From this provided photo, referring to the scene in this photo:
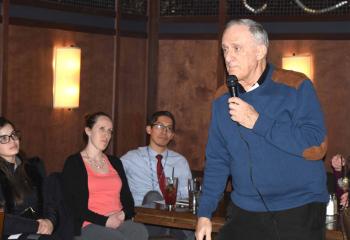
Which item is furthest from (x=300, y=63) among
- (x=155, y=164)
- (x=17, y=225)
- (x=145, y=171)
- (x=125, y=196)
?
(x=17, y=225)

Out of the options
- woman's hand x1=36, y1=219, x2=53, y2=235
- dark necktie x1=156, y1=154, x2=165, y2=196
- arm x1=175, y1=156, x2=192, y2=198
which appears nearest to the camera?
woman's hand x1=36, y1=219, x2=53, y2=235

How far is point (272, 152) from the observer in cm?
261

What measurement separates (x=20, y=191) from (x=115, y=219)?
2.25 feet

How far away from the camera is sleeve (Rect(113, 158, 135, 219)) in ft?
15.5

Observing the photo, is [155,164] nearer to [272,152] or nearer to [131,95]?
[131,95]

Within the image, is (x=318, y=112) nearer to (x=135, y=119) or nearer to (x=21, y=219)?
(x=21, y=219)

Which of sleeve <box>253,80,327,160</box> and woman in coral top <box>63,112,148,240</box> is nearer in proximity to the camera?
sleeve <box>253,80,327,160</box>

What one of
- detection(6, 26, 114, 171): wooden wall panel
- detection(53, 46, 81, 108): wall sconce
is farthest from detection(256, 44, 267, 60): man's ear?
detection(53, 46, 81, 108): wall sconce

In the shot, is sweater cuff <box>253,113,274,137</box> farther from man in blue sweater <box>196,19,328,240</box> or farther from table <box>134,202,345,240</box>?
table <box>134,202,345,240</box>

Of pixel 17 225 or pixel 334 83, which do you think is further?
pixel 334 83

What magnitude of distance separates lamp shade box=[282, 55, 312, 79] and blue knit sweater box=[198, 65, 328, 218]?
3.78 m

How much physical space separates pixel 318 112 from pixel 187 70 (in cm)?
441

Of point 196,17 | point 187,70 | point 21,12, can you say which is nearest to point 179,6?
point 196,17

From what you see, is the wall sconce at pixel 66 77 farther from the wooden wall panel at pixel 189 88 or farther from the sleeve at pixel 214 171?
the sleeve at pixel 214 171
